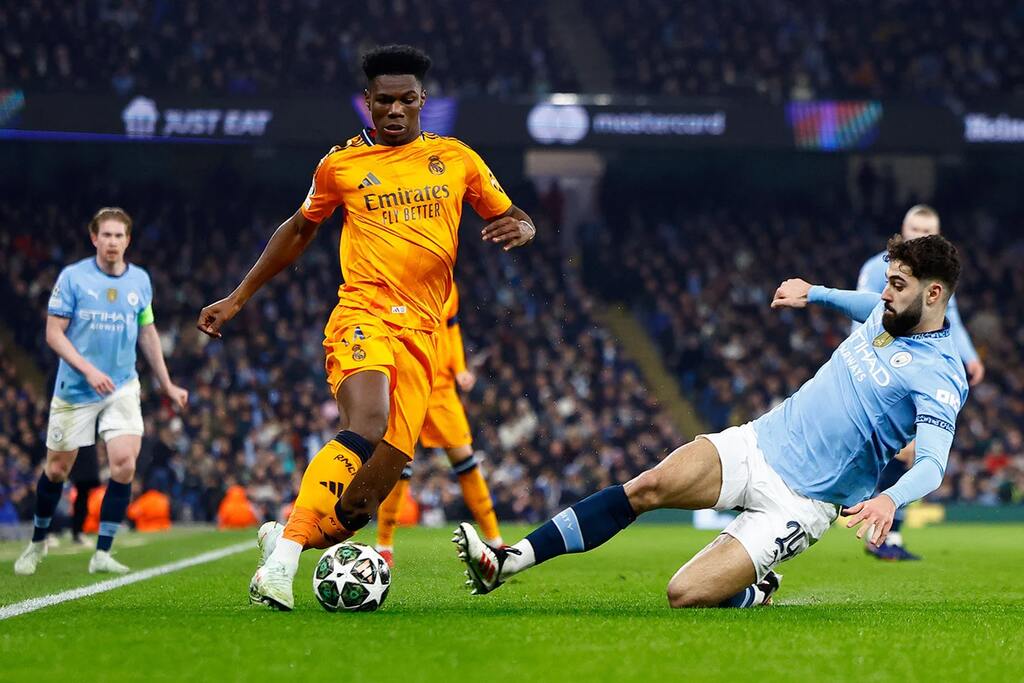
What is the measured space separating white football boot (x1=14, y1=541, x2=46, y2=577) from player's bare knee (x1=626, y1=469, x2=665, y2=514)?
4.53 m

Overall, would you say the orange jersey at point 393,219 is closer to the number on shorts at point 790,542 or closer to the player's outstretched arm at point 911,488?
the number on shorts at point 790,542

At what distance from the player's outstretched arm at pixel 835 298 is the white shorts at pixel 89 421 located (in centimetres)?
487

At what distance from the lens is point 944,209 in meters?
29.1

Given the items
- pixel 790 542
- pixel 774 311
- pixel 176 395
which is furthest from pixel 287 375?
pixel 790 542

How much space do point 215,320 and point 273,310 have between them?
723 inches

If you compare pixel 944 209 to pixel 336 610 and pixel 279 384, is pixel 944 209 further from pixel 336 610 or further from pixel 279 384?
pixel 336 610

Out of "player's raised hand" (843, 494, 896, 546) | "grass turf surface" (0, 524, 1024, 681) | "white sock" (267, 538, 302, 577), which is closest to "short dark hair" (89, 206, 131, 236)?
"grass turf surface" (0, 524, 1024, 681)

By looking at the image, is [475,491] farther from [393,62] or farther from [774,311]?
[774,311]

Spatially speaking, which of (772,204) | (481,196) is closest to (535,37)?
(772,204)

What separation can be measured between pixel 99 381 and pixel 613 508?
4337 millimetres

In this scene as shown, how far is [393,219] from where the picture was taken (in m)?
6.46

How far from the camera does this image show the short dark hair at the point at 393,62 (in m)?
6.48

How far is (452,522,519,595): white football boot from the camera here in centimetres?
560

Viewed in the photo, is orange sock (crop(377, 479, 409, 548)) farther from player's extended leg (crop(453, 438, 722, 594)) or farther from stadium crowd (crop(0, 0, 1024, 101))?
stadium crowd (crop(0, 0, 1024, 101))
